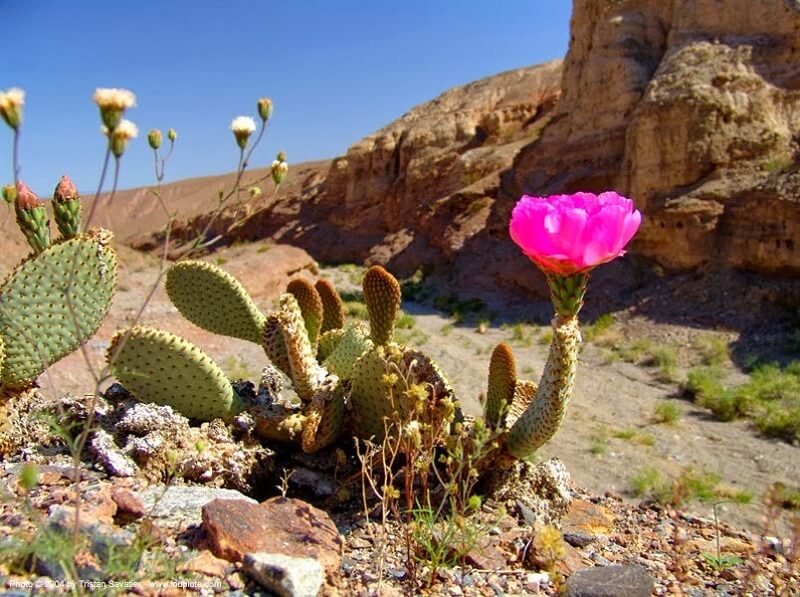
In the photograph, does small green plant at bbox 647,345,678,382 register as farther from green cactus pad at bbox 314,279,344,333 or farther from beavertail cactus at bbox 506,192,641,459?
beavertail cactus at bbox 506,192,641,459

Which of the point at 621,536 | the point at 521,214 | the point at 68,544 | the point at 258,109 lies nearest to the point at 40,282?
the point at 258,109

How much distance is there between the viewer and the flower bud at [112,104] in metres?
1.33

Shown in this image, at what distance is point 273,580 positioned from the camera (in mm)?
1687

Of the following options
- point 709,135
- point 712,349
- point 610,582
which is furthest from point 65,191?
point 709,135

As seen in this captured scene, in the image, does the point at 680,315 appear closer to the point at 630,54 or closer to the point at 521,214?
the point at 630,54

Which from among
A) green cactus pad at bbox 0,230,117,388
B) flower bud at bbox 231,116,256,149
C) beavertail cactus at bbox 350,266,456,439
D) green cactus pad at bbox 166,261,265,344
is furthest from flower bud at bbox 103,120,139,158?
green cactus pad at bbox 166,261,265,344

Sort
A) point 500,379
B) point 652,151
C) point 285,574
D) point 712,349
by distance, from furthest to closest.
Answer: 1. point 652,151
2. point 712,349
3. point 500,379
4. point 285,574

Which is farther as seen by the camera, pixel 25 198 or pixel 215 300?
pixel 215 300

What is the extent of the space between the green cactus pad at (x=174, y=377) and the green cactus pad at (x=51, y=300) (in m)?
0.23

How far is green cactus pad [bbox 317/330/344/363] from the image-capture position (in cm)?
359

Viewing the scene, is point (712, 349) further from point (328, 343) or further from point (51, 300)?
point (51, 300)

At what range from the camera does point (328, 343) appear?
11.8ft

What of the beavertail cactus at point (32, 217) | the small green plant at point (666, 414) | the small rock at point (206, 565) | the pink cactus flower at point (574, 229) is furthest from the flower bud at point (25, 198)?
the small green plant at point (666, 414)

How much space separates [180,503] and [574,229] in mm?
1493
